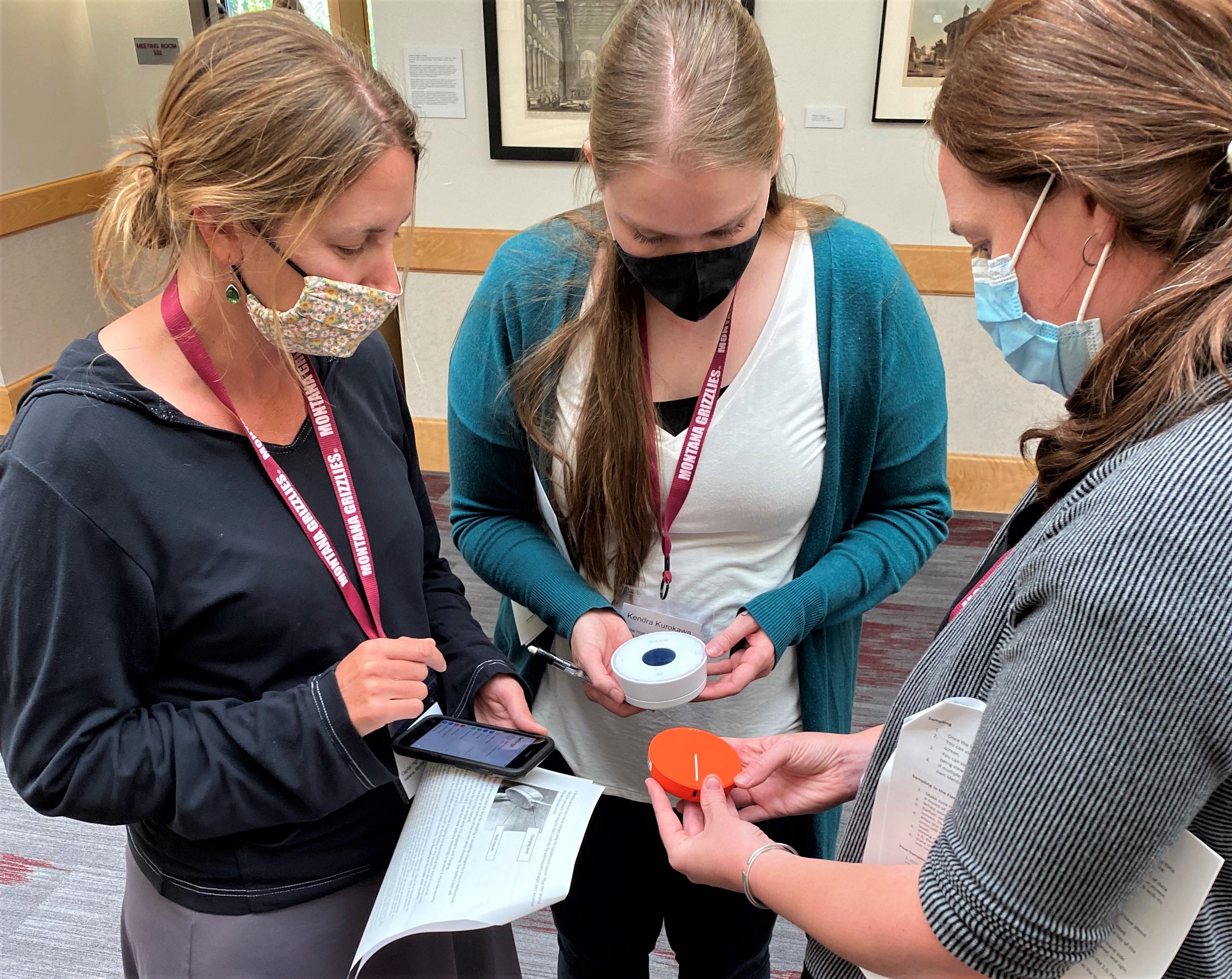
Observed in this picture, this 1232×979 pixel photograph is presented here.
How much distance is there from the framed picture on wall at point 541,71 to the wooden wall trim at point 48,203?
6.05 ft

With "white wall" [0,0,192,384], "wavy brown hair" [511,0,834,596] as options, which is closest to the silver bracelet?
"wavy brown hair" [511,0,834,596]

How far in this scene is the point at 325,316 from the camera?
106 cm

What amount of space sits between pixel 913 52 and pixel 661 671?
304 cm

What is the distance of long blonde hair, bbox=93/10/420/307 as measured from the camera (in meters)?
0.97

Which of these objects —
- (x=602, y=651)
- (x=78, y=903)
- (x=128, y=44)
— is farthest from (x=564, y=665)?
(x=128, y=44)

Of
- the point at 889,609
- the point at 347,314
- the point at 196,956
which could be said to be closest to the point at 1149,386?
the point at 347,314

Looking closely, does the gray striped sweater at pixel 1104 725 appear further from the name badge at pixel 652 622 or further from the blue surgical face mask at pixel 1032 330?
the name badge at pixel 652 622

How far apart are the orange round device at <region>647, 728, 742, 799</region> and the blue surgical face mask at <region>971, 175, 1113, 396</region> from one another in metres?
0.58

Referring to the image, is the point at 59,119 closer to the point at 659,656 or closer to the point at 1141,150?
the point at 659,656

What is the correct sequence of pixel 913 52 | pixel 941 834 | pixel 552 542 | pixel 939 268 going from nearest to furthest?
pixel 941 834 → pixel 552 542 → pixel 913 52 → pixel 939 268

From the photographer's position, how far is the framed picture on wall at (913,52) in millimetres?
Result: 3316

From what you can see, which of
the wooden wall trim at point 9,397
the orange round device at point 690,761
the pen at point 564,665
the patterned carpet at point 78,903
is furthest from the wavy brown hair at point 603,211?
the wooden wall trim at point 9,397

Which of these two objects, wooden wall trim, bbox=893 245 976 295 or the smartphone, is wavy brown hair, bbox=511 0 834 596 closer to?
the smartphone

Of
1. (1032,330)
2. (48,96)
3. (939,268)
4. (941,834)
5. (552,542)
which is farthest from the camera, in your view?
(48,96)
